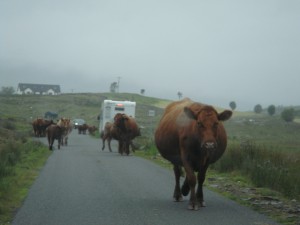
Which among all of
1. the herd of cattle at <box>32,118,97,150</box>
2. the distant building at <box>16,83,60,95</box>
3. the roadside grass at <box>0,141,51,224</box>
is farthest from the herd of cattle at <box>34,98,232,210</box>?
the distant building at <box>16,83,60,95</box>

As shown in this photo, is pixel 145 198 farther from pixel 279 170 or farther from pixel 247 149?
pixel 247 149

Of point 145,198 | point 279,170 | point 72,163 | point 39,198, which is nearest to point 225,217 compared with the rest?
point 145,198

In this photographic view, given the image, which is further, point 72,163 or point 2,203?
point 72,163

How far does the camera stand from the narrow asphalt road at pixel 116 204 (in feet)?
31.3

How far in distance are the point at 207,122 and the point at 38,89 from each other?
556ft

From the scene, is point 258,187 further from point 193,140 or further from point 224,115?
point 193,140

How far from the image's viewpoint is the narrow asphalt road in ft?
31.3

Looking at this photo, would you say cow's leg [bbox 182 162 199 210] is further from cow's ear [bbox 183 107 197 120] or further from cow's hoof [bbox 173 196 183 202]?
cow's hoof [bbox 173 196 183 202]

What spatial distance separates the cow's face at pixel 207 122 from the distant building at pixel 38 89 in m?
167

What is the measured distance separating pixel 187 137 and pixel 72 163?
37.7 feet

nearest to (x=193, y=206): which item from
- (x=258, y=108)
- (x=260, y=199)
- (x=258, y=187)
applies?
(x=260, y=199)

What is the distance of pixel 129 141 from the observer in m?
28.6

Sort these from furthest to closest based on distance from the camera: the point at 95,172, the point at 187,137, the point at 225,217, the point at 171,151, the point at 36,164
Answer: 1. the point at 36,164
2. the point at 95,172
3. the point at 171,151
4. the point at 187,137
5. the point at 225,217

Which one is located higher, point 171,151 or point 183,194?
point 171,151
